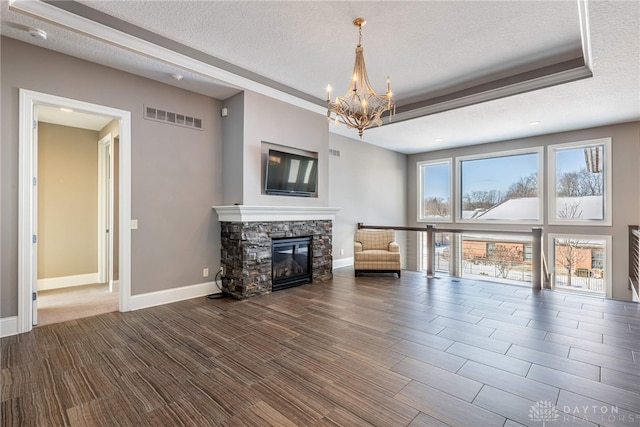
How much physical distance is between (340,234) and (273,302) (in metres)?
2.90

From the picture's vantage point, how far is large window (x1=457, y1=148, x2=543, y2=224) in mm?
6879

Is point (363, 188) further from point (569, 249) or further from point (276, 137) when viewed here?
point (569, 249)

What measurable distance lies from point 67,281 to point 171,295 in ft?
8.64

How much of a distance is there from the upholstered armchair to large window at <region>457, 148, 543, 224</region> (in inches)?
119

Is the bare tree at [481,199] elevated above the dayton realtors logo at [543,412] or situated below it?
above

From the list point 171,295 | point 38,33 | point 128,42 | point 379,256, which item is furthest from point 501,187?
point 38,33

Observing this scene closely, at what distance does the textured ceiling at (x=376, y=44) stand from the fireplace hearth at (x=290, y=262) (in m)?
2.48

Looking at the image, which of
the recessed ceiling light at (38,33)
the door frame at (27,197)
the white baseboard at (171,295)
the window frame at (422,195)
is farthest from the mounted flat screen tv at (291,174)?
the window frame at (422,195)

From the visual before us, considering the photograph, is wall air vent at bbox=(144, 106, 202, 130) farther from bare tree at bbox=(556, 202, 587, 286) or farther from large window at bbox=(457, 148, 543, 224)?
bare tree at bbox=(556, 202, 587, 286)

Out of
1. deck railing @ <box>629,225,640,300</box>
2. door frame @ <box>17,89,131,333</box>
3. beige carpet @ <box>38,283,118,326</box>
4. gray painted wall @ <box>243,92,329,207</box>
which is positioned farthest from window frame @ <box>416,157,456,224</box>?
door frame @ <box>17,89,131,333</box>

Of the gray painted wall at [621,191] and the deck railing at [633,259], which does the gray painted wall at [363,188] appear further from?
the deck railing at [633,259]

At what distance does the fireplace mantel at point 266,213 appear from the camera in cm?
439

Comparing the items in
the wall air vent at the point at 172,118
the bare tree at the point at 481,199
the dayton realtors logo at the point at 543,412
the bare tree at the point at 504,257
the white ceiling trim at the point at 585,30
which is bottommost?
the dayton realtors logo at the point at 543,412

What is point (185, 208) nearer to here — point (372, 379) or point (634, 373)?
point (372, 379)
